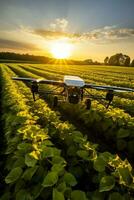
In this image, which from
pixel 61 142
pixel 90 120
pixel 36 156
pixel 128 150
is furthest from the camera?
pixel 90 120

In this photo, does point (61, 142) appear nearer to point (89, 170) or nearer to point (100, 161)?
point (89, 170)

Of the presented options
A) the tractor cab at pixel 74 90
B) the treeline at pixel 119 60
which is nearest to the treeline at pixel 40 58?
the treeline at pixel 119 60

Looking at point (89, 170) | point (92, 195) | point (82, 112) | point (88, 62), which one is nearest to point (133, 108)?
point (82, 112)

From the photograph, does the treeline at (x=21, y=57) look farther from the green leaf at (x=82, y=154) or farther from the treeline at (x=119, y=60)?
the green leaf at (x=82, y=154)

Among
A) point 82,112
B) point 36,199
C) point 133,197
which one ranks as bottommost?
point 82,112

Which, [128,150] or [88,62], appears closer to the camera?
[128,150]

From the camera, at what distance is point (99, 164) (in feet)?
18.8

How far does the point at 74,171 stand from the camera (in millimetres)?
6531

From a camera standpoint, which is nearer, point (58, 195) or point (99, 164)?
point (58, 195)

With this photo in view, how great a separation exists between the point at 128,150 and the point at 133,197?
222 inches

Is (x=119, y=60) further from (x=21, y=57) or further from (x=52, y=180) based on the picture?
(x=52, y=180)

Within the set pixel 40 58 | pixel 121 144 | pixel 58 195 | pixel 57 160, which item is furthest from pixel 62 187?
pixel 40 58

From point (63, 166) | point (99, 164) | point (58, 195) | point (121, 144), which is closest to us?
point (58, 195)

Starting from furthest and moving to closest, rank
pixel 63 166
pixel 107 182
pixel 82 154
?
pixel 82 154
pixel 63 166
pixel 107 182
